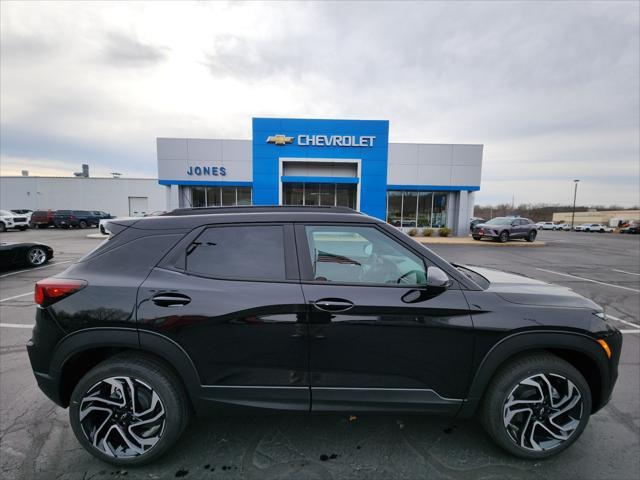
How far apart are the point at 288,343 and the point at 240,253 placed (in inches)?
29.0

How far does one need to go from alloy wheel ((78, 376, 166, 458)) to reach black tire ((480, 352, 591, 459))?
2.37 meters

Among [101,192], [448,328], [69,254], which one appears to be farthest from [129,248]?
[101,192]

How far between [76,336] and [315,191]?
20.3 metres

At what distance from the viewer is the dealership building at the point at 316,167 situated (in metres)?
20.7

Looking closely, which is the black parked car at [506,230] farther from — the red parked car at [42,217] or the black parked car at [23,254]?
the red parked car at [42,217]

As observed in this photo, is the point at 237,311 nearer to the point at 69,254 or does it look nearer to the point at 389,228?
the point at 389,228

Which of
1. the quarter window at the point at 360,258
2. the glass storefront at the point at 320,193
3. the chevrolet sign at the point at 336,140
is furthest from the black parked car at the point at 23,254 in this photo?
the chevrolet sign at the point at 336,140

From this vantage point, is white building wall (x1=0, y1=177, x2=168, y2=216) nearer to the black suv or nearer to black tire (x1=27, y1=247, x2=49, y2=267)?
black tire (x1=27, y1=247, x2=49, y2=267)

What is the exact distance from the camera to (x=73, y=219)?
1176 inches

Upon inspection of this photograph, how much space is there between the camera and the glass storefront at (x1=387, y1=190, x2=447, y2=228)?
22828 millimetres

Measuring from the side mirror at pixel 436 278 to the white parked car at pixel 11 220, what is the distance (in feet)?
116

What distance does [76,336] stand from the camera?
81.4 inches

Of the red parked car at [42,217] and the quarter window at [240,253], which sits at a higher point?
the quarter window at [240,253]

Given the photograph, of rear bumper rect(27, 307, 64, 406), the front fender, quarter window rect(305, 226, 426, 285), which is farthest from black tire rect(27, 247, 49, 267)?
the front fender
